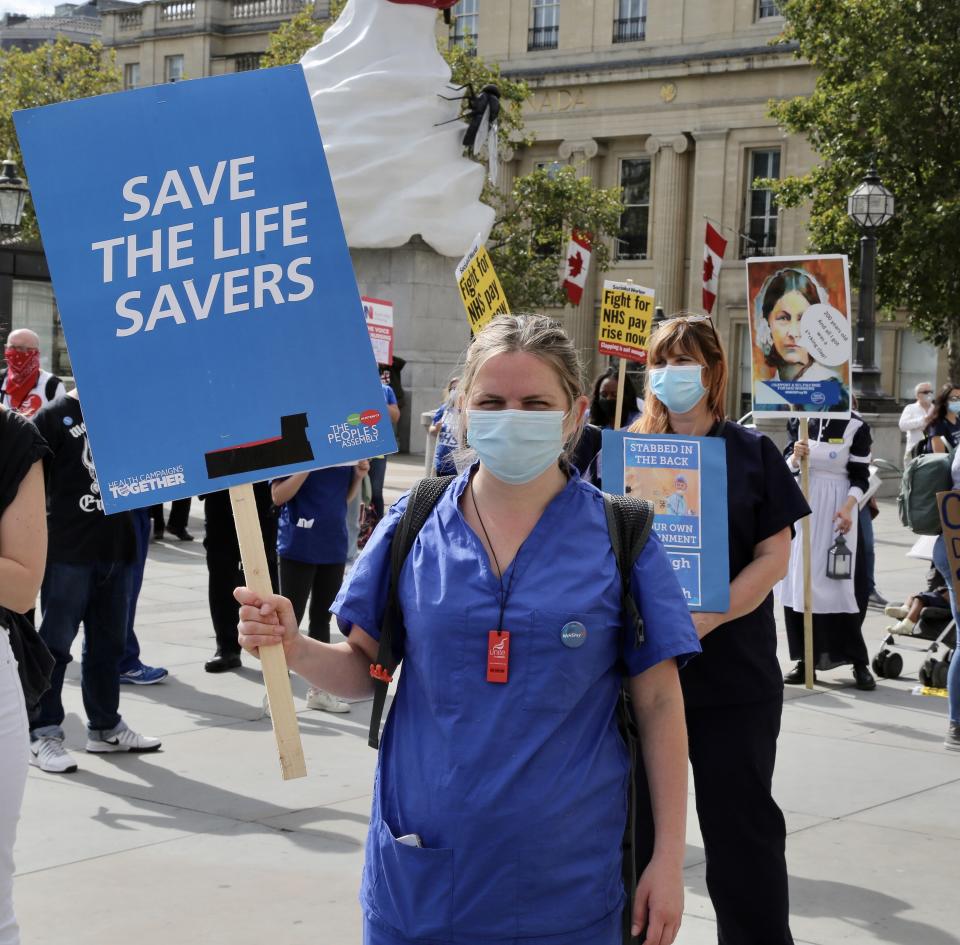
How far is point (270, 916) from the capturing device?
477 centimetres

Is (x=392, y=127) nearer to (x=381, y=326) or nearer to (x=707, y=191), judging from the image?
(x=381, y=326)

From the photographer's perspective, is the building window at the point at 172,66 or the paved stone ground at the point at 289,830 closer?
the paved stone ground at the point at 289,830

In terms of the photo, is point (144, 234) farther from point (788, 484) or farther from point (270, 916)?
point (270, 916)

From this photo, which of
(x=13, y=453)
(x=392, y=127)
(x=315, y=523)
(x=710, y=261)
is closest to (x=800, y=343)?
(x=315, y=523)

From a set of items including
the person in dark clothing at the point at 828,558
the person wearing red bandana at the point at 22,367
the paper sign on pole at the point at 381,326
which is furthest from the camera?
the paper sign on pole at the point at 381,326

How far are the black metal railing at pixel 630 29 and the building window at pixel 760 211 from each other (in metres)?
5.36

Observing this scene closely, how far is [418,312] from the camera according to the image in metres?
24.1

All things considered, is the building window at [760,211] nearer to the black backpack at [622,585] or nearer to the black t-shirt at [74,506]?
the black t-shirt at [74,506]

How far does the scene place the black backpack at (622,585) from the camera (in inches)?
106

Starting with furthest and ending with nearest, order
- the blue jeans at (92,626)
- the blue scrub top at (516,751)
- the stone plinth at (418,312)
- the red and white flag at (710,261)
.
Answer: the stone plinth at (418,312) < the red and white flag at (710,261) < the blue jeans at (92,626) < the blue scrub top at (516,751)

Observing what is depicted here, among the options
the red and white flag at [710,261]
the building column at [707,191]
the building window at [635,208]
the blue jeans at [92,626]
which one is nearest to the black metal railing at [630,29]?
the building window at [635,208]

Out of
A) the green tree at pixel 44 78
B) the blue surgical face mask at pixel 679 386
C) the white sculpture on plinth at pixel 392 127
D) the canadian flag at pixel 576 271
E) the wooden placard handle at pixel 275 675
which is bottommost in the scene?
the wooden placard handle at pixel 275 675

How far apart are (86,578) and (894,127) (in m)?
27.1

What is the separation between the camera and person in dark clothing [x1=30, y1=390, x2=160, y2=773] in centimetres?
679
